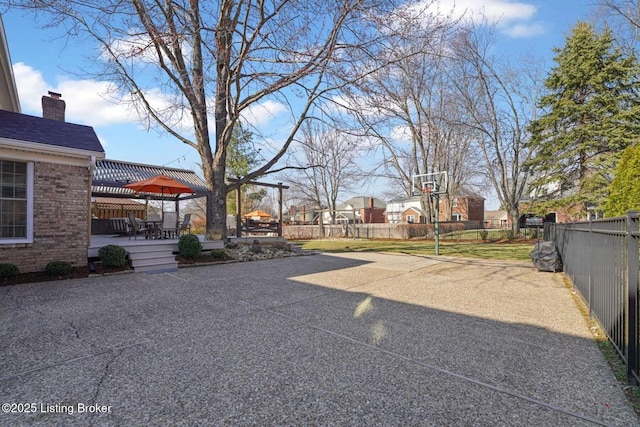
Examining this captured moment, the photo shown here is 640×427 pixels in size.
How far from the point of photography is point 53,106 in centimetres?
1151

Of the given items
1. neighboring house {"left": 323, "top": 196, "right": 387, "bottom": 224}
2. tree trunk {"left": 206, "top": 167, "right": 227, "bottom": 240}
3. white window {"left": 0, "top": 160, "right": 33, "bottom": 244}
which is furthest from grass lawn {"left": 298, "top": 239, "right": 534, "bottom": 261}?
neighboring house {"left": 323, "top": 196, "right": 387, "bottom": 224}

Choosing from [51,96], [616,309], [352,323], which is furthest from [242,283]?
[51,96]

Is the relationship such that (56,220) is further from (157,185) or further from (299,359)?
(299,359)

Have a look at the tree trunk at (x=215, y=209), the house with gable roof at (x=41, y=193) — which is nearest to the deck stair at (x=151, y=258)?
the house with gable roof at (x=41, y=193)

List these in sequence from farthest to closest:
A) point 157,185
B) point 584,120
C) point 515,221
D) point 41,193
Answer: point 515,221 → point 584,120 → point 157,185 → point 41,193

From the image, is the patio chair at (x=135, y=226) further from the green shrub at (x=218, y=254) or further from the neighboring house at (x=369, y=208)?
the neighboring house at (x=369, y=208)

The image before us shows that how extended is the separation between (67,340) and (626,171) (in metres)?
10.2

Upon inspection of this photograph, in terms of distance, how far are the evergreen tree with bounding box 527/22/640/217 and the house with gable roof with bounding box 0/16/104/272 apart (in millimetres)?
20138

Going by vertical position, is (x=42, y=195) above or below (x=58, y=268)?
above

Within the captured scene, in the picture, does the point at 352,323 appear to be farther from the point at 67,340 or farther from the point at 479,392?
the point at 67,340

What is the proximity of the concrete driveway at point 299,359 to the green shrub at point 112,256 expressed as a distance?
1577mm

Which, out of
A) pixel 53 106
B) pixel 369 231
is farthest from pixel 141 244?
pixel 369 231

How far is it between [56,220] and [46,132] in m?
2.44

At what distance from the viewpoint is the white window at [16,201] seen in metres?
7.09
